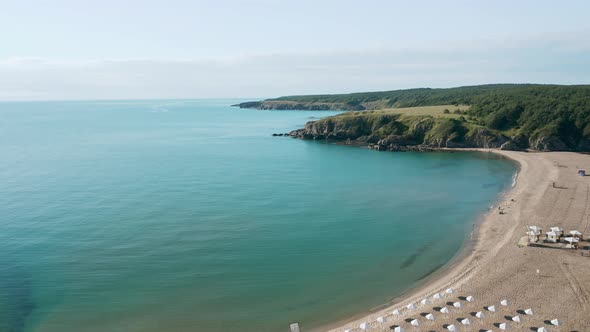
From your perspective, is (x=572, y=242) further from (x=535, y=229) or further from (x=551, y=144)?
(x=551, y=144)

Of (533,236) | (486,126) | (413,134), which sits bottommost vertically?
(533,236)

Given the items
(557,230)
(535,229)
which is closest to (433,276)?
(535,229)

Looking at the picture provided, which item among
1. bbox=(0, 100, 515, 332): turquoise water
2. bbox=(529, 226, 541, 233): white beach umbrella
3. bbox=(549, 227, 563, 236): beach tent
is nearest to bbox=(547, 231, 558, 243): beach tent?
bbox=(549, 227, 563, 236): beach tent

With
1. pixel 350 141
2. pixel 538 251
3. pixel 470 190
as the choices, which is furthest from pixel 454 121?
pixel 538 251

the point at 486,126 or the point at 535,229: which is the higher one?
the point at 486,126

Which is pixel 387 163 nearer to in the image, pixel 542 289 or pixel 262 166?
pixel 262 166
